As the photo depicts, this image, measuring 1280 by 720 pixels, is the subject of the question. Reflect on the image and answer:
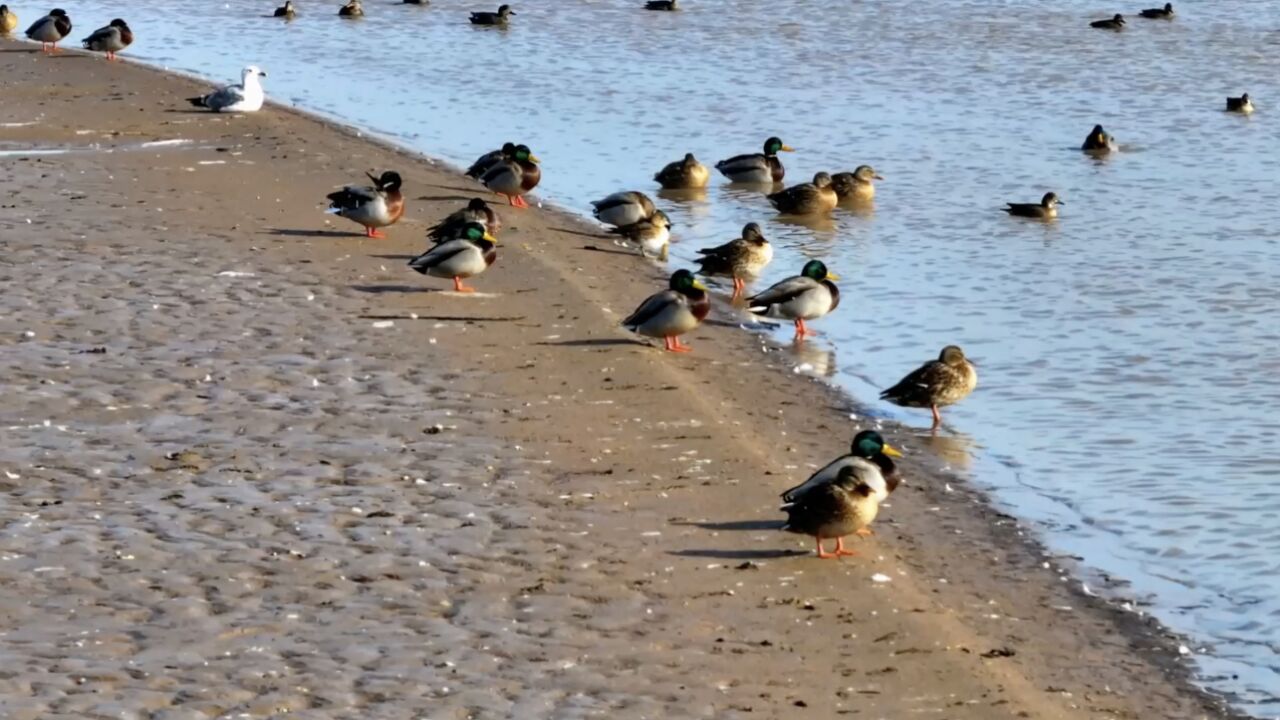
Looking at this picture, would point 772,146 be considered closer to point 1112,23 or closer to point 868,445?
point 868,445

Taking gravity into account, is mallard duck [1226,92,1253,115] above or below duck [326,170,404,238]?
below

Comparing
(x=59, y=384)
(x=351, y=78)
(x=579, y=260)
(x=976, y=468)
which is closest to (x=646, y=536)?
(x=976, y=468)

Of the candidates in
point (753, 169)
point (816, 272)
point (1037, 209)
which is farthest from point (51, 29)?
point (816, 272)

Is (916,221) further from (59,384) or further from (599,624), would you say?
(599,624)

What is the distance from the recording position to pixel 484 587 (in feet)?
29.1

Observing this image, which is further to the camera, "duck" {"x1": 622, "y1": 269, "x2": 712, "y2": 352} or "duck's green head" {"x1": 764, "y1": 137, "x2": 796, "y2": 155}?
"duck's green head" {"x1": 764, "y1": 137, "x2": 796, "y2": 155}

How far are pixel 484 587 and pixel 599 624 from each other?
2.08ft

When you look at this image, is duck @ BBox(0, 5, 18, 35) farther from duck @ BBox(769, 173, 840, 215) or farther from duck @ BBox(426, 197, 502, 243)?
duck @ BBox(426, 197, 502, 243)

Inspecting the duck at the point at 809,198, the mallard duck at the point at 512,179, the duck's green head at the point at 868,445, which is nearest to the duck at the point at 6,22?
the mallard duck at the point at 512,179

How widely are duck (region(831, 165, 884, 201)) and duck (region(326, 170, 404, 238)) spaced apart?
6.03 metres

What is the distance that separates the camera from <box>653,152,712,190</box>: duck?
21.9 meters

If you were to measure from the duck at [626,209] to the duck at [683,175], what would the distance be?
3.37 m

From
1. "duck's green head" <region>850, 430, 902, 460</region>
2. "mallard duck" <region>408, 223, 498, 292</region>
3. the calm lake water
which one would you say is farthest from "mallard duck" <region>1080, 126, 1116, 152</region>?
"duck's green head" <region>850, 430, 902, 460</region>

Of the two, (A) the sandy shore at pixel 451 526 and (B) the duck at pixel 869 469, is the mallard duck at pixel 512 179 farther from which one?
(B) the duck at pixel 869 469
